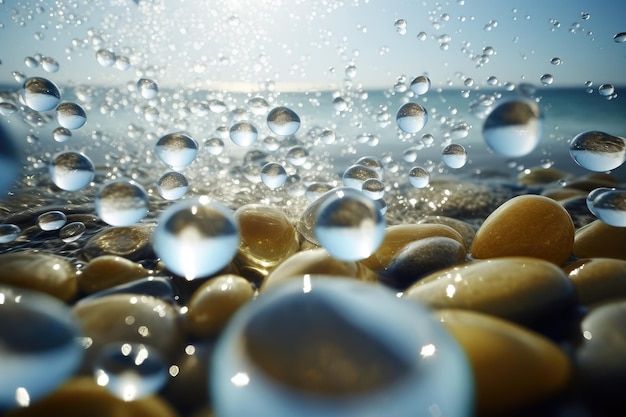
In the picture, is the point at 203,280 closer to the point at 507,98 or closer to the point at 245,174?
the point at 507,98

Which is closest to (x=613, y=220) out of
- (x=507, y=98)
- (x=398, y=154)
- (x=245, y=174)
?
(x=507, y=98)

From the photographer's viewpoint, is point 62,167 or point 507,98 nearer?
point 507,98

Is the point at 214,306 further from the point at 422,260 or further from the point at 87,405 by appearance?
the point at 422,260

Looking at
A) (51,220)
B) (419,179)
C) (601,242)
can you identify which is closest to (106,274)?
(51,220)

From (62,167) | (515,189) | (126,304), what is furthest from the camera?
(515,189)

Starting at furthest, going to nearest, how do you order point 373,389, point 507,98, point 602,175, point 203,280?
point 602,175 → point 507,98 → point 203,280 → point 373,389

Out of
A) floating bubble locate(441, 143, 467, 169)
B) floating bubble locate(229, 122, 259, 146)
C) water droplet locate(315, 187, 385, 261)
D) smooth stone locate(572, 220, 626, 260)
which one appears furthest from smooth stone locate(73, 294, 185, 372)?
floating bubble locate(441, 143, 467, 169)

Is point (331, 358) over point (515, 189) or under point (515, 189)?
over
